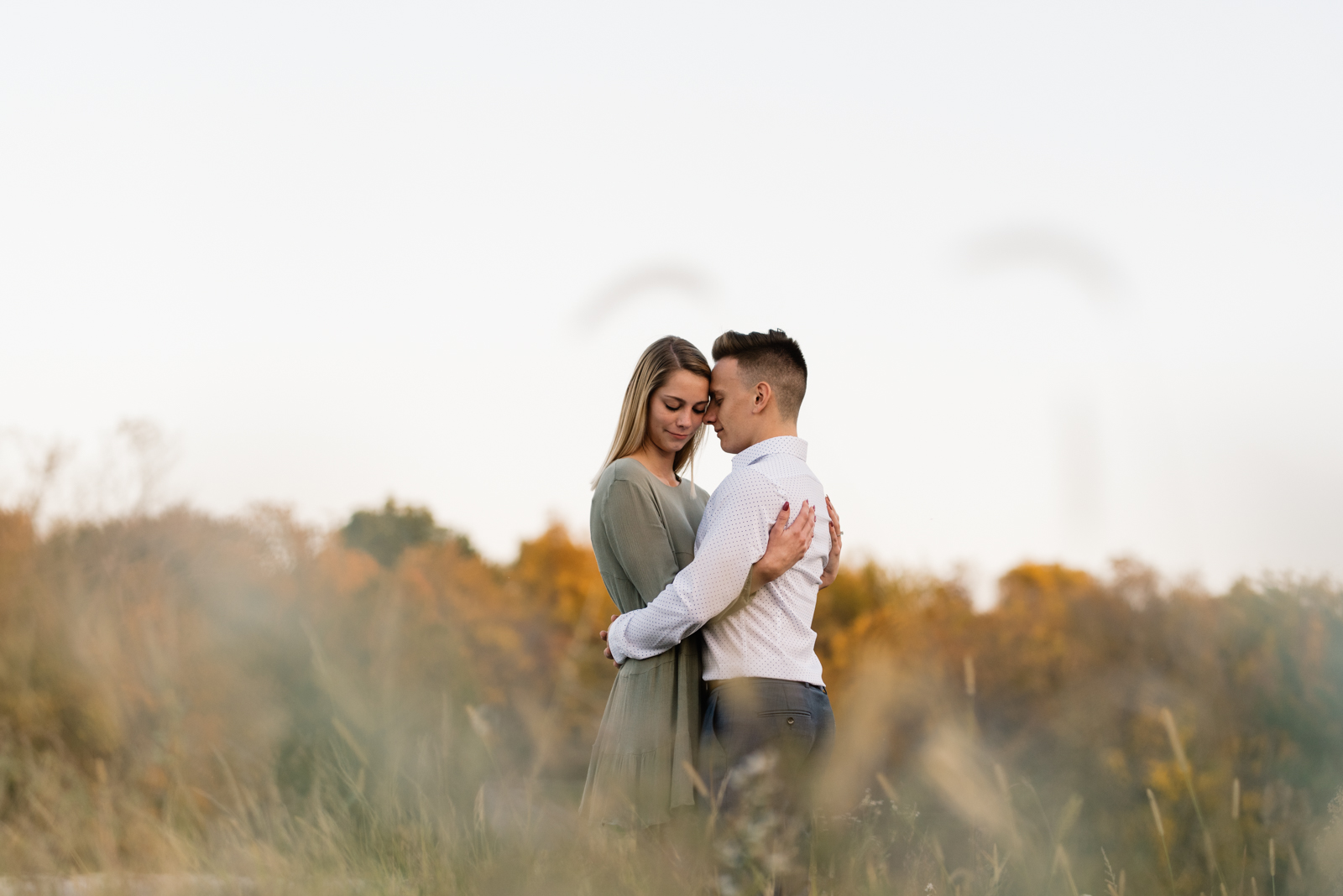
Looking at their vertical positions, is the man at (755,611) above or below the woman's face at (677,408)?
below

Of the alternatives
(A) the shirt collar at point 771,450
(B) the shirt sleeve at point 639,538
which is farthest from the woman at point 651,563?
(A) the shirt collar at point 771,450

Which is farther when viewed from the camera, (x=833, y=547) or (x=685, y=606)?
(x=833, y=547)

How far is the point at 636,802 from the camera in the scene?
3461 mm

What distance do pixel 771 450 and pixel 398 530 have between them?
43100 mm

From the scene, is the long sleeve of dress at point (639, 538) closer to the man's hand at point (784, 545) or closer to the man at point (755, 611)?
the man at point (755, 611)

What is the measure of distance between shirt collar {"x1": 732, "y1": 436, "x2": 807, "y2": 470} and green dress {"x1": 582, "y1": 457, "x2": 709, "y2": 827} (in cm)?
30

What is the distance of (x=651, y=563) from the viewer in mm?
3641

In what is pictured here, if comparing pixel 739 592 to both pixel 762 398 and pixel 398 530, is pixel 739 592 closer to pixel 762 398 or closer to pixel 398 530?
pixel 762 398

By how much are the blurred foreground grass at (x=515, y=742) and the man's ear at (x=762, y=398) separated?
954 millimetres

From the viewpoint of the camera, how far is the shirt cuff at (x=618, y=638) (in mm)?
3590

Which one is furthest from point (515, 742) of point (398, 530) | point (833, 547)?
point (398, 530)

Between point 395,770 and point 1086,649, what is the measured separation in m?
23.8

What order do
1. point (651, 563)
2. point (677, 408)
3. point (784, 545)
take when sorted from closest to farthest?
point (784, 545), point (651, 563), point (677, 408)

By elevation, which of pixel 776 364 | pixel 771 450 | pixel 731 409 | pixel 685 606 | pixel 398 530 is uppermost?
pixel 776 364
